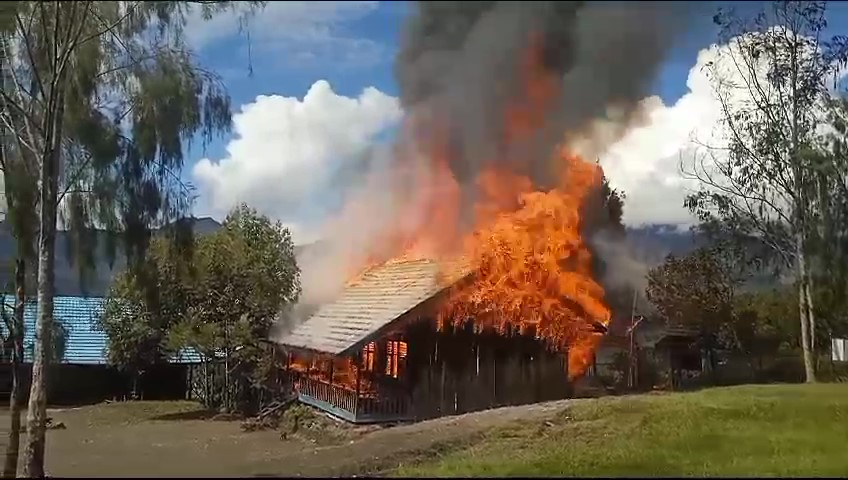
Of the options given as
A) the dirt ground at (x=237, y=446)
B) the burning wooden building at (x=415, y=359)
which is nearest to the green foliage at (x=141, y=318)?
the dirt ground at (x=237, y=446)

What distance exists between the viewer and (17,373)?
49.9 feet

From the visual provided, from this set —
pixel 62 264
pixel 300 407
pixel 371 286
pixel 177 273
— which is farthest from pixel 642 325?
pixel 62 264

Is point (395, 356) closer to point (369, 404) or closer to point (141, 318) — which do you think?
point (369, 404)

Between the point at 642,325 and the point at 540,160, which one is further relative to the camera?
the point at 642,325

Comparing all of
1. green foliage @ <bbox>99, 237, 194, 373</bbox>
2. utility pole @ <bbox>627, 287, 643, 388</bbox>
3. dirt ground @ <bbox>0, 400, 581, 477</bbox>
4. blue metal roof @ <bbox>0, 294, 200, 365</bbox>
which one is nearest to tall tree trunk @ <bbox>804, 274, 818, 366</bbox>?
utility pole @ <bbox>627, 287, 643, 388</bbox>

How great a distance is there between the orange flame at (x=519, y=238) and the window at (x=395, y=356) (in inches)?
41.0

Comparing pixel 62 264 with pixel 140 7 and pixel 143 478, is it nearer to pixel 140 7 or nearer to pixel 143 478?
pixel 140 7

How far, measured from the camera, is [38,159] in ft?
46.2

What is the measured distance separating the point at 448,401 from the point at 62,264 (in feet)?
25.5

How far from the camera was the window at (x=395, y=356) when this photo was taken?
1841cm

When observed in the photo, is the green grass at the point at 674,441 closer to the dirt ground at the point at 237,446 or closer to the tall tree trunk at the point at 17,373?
the dirt ground at the point at 237,446

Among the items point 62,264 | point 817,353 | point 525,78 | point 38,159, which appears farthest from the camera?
point 817,353

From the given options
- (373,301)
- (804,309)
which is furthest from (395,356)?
(804,309)

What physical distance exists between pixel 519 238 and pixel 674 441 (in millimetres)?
5795
